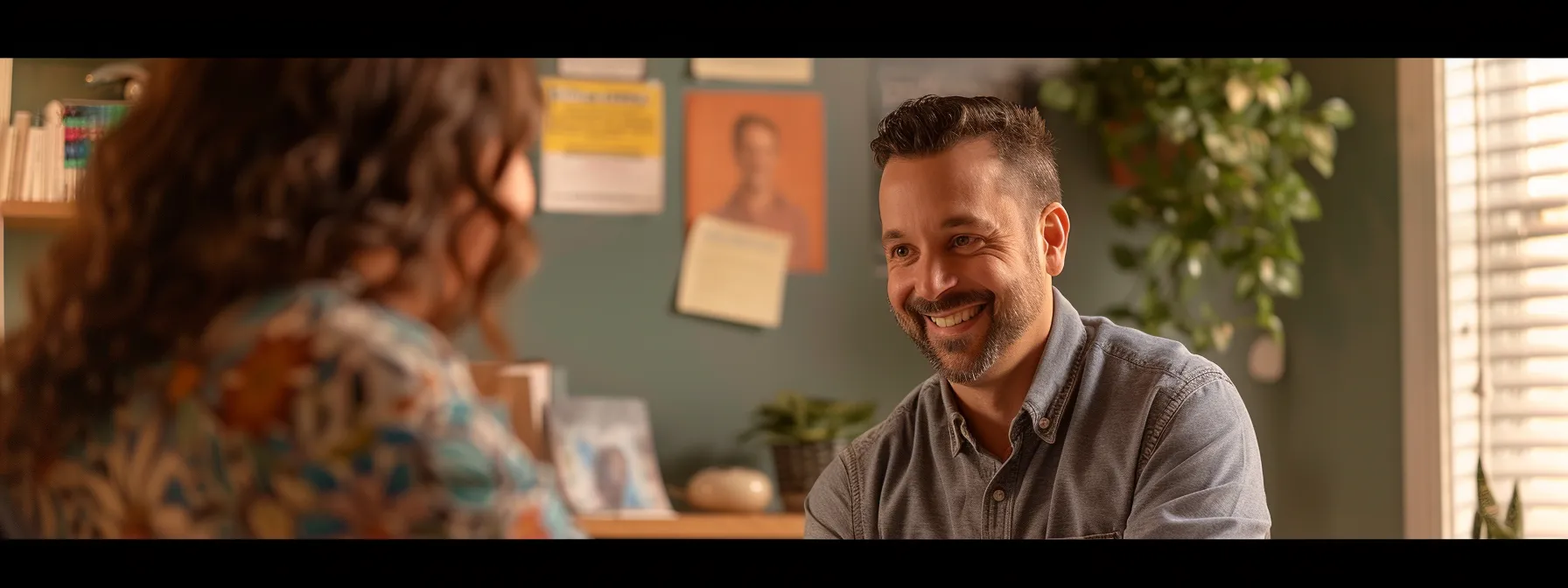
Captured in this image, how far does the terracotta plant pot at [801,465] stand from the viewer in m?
2.32

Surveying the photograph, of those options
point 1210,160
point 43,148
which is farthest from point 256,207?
point 1210,160

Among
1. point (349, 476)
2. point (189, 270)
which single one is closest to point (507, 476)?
point (349, 476)

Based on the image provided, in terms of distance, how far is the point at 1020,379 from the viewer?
1.42 m

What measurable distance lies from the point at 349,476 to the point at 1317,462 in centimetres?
219

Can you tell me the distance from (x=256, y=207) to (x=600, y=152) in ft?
5.55

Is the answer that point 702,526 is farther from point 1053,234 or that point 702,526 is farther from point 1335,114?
point 1335,114

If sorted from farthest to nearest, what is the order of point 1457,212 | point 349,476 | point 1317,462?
point 1317,462 < point 1457,212 < point 349,476

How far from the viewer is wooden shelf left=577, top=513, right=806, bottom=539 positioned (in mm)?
2252

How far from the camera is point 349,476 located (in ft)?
2.50

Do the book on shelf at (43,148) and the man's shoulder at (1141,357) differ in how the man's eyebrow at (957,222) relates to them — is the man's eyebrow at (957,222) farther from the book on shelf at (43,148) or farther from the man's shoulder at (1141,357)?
the book on shelf at (43,148)

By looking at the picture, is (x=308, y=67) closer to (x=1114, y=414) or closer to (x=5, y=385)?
(x=5, y=385)

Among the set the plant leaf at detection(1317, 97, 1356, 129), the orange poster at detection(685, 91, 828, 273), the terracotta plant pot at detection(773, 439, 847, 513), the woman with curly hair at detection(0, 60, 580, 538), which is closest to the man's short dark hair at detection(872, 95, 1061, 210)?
the woman with curly hair at detection(0, 60, 580, 538)

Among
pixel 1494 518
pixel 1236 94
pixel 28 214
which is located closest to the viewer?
pixel 28 214

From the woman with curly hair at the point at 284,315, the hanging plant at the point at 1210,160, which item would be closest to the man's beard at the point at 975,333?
the woman with curly hair at the point at 284,315
